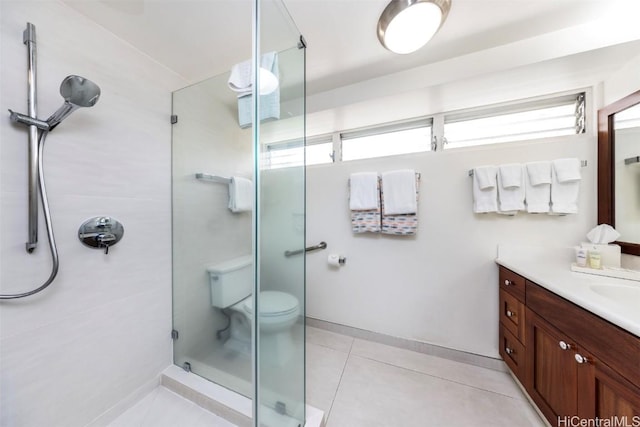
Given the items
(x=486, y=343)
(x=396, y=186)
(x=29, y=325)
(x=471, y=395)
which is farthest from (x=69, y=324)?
(x=486, y=343)

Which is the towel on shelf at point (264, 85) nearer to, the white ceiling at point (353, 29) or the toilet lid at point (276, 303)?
the white ceiling at point (353, 29)

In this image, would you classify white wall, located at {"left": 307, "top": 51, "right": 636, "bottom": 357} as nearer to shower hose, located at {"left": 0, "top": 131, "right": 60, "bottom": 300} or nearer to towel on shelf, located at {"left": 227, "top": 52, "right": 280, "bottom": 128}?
towel on shelf, located at {"left": 227, "top": 52, "right": 280, "bottom": 128}

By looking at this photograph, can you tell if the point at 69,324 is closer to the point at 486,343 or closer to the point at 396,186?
the point at 396,186

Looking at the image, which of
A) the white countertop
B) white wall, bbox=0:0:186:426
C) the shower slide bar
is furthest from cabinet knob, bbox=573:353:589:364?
white wall, bbox=0:0:186:426

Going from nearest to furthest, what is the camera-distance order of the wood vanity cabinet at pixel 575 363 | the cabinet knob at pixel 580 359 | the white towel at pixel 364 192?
the wood vanity cabinet at pixel 575 363
the cabinet knob at pixel 580 359
the white towel at pixel 364 192

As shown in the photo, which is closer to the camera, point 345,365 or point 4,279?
point 4,279

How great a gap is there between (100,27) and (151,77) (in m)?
0.27

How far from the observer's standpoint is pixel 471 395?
4.10ft

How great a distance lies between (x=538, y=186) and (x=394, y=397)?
1.59 metres

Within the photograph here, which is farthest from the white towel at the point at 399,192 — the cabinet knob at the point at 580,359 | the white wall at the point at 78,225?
the white wall at the point at 78,225

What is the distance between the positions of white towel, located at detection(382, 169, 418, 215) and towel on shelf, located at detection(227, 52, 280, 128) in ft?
3.46

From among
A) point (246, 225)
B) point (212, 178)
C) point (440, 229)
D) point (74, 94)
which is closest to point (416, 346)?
point (440, 229)

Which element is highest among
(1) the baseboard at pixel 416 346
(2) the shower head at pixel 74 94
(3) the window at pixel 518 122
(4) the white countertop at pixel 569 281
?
(3) the window at pixel 518 122

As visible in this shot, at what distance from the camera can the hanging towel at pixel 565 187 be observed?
4.06 feet
